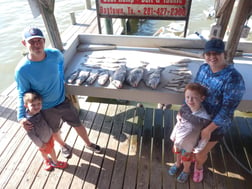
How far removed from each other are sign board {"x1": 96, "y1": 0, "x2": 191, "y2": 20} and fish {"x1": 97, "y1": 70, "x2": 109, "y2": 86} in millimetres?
1391

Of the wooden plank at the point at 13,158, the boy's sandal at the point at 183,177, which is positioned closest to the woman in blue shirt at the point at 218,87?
the boy's sandal at the point at 183,177

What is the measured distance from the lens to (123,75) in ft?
8.95

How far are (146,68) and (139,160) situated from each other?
1.36 metres

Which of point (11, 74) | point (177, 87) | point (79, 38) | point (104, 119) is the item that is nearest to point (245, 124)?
point (177, 87)

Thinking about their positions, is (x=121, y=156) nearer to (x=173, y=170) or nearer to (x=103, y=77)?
(x=173, y=170)

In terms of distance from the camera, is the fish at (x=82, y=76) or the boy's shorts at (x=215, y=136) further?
→ the fish at (x=82, y=76)

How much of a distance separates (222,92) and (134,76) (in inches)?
45.6

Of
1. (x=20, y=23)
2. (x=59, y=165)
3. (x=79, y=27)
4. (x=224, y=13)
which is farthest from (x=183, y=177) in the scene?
(x=20, y=23)

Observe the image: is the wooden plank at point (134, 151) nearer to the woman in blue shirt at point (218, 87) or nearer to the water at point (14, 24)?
the woman in blue shirt at point (218, 87)

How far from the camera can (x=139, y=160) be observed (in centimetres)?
291

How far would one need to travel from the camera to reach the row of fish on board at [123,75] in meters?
2.64

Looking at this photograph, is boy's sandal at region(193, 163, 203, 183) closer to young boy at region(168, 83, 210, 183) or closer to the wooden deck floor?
the wooden deck floor

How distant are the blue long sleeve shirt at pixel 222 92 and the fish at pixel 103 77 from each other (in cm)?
125

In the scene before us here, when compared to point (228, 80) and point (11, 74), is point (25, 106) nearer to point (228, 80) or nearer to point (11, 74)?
point (228, 80)
